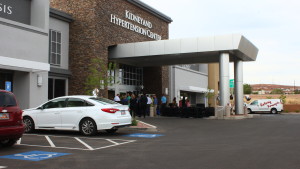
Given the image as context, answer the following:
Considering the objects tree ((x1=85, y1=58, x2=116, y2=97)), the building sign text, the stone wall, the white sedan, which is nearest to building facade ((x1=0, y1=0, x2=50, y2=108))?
tree ((x1=85, y1=58, x2=116, y2=97))

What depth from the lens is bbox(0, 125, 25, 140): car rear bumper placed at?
349 inches

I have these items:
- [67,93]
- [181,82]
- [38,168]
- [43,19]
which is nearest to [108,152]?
[38,168]

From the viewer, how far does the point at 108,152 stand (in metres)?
8.88

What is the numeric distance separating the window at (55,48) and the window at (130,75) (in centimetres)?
661

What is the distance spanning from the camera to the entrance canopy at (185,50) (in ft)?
74.8

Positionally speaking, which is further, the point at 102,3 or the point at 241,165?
the point at 102,3

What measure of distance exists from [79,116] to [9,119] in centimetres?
Answer: 375

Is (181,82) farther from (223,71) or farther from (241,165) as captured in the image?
(241,165)

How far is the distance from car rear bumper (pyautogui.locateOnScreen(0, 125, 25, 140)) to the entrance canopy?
1587 cm

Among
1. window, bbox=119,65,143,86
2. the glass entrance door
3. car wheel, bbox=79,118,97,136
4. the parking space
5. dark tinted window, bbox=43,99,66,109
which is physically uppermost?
window, bbox=119,65,143,86

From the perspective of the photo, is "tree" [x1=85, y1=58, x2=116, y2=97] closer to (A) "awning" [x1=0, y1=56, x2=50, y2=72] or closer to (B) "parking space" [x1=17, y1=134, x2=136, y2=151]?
(A) "awning" [x1=0, y1=56, x2=50, y2=72]

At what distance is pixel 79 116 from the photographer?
1274 centimetres

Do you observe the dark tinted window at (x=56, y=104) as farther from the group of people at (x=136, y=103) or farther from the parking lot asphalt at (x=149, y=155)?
the group of people at (x=136, y=103)

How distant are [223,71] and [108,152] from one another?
1628cm
